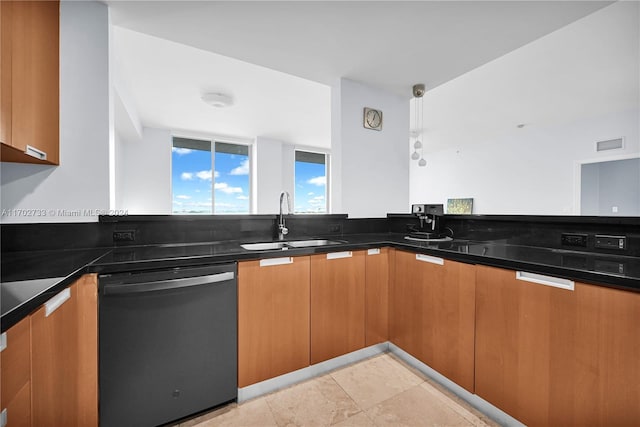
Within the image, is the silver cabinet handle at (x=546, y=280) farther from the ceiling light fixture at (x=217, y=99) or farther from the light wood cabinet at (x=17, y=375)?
the ceiling light fixture at (x=217, y=99)

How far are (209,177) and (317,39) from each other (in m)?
4.41

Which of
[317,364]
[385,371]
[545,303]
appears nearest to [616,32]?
[545,303]

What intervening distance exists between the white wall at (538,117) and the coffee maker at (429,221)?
184 cm

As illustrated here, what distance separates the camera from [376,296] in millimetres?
1936

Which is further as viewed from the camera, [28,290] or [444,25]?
[444,25]

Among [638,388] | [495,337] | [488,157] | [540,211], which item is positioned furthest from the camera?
[488,157]

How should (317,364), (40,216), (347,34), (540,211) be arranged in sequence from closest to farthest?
(40,216) < (317,364) < (347,34) < (540,211)

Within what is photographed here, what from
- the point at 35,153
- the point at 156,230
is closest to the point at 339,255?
the point at 156,230

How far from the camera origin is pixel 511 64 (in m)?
2.76

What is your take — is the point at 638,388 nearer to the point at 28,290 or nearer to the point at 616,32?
the point at 28,290

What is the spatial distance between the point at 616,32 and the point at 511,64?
73 centimetres

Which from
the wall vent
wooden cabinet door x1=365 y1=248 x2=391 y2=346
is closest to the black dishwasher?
wooden cabinet door x1=365 y1=248 x2=391 y2=346

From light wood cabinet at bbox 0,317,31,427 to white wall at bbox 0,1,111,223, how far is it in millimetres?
1000

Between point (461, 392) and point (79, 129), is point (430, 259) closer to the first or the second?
point (461, 392)
